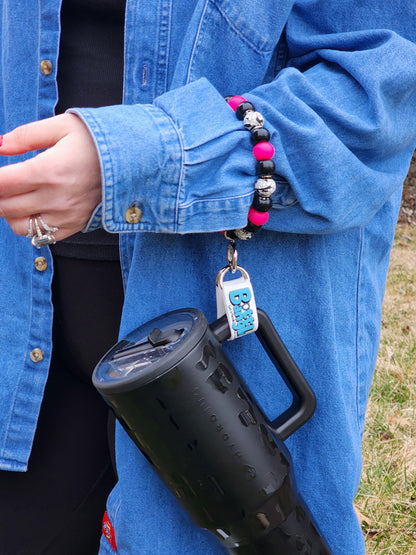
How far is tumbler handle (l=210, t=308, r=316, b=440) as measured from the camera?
0.95 m

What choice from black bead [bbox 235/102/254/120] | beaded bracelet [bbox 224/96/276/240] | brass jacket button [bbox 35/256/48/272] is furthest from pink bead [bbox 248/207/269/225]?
brass jacket button [bbox 35/256/48/272]

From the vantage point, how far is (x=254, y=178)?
88cm

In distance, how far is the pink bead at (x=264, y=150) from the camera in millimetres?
860

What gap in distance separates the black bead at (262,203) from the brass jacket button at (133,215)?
17 cm

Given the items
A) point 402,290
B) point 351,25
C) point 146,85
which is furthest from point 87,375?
point 402,290

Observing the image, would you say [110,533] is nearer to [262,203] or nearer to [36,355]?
[36,355]

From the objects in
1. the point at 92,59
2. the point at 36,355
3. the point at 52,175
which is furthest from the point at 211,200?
the point at 36,355

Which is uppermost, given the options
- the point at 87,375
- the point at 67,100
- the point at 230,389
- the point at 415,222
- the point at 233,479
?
the point at 67,100

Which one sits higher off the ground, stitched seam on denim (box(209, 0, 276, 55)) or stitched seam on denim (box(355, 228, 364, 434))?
stitched seam on denim (box(209, 0, 276, 55))

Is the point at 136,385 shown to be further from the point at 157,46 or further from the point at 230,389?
the point at 157,46

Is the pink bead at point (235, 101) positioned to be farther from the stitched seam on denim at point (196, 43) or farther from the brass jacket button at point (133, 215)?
the brass jacket button at point (133, 215)

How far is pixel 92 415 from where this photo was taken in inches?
53.3

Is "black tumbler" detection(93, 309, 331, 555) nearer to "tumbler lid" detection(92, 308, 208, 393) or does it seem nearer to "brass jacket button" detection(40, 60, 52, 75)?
"tumbler lid" detection(92, 308, 208, 393)

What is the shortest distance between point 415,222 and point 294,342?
17.4 ft
